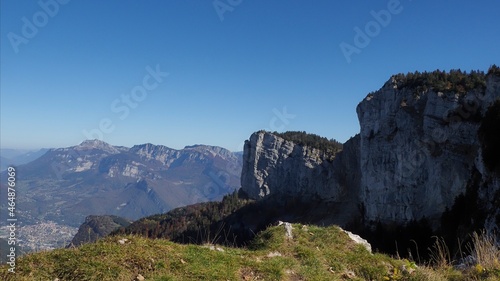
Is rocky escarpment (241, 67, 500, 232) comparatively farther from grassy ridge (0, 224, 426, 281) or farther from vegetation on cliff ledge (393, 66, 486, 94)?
grassy ridge (0, 224, 426, 281)

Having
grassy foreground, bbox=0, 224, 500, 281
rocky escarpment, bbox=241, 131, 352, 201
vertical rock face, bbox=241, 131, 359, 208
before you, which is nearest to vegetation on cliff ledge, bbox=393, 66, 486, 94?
vertical rock face, bbox=241, 131, 359, 208

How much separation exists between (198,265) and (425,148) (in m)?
73.3

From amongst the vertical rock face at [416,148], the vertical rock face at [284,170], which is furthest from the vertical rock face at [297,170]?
the vertical rock face at [416,148]

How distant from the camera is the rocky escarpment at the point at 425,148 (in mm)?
59562

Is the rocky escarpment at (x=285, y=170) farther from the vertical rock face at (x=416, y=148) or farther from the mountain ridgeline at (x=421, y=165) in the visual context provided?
the vertical rock face at (x=416, y=148)

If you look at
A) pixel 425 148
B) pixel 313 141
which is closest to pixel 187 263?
pixel 425 148

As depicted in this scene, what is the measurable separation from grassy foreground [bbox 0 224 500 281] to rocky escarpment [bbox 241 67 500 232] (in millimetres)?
35030

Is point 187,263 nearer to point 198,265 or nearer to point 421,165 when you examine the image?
point 198,265

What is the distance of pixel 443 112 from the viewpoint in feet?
225

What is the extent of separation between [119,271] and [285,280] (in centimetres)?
434

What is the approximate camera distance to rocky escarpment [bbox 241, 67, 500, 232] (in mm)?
59562

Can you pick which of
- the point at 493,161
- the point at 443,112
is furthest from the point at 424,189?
the point at 493,161

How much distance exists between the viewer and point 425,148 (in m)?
71.9

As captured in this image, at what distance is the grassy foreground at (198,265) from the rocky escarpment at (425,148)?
35.0m
